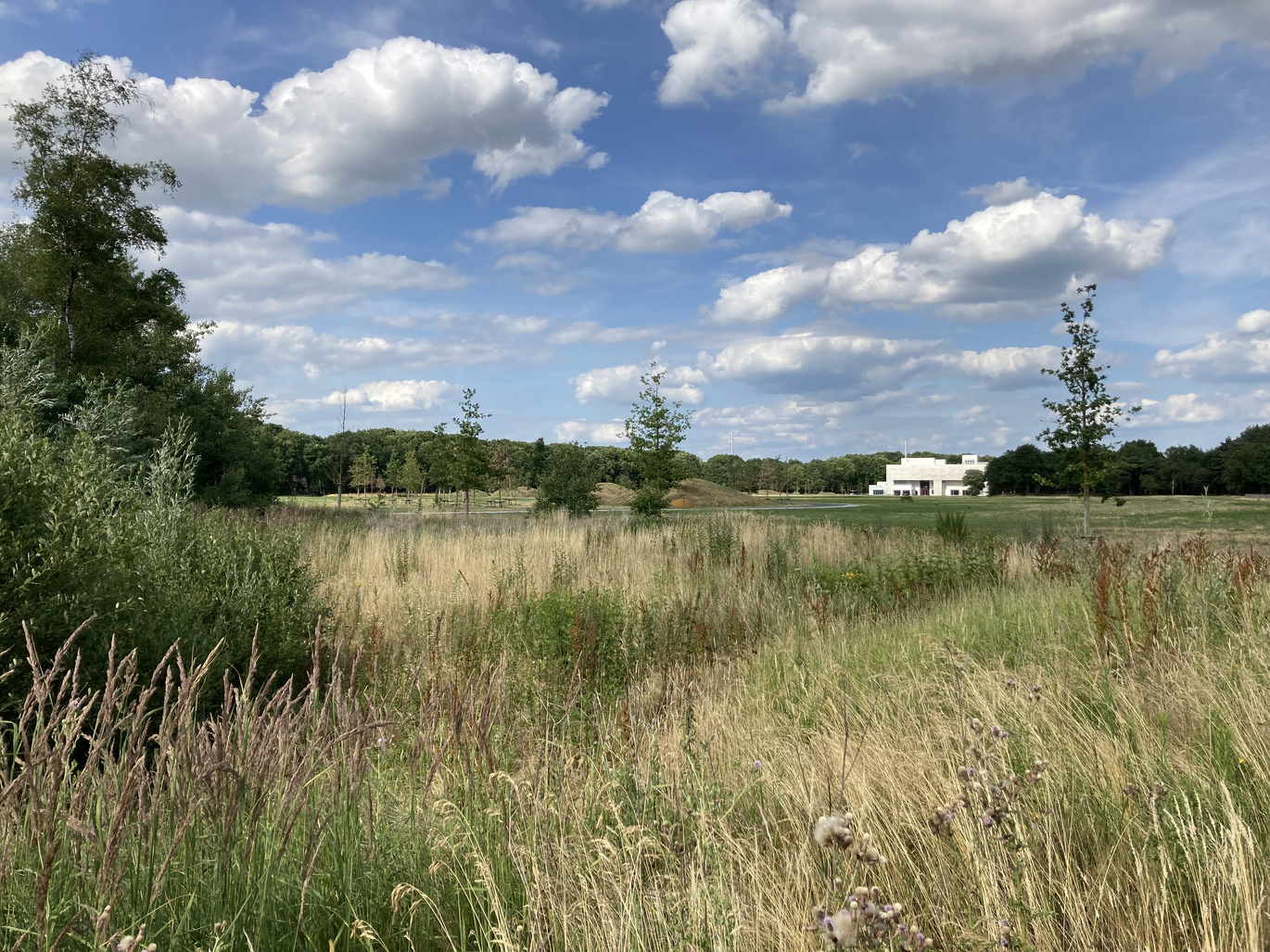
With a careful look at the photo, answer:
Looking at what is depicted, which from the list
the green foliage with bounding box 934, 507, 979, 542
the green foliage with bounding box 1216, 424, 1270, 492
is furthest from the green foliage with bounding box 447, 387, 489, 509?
the green foliage with bounding box 1216, 424, 1270, 492

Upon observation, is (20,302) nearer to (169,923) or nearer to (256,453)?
(256,453)

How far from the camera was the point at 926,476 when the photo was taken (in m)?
110

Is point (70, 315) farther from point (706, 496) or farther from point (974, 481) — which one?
point (974, 481)

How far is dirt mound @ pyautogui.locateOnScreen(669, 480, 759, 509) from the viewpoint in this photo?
2054 inches

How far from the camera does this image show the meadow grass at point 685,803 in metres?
1.81

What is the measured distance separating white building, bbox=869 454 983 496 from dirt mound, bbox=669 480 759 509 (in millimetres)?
56016

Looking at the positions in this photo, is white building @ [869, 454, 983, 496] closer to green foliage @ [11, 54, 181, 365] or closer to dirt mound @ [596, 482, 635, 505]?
dirt mound @ [596, 482, 635, 505]

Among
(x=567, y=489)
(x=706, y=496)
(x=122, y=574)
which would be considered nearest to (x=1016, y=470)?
(x=706, y=496)

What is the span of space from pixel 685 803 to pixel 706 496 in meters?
53.8

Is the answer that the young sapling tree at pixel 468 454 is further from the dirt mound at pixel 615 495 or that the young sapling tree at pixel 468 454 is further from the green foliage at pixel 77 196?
the dirt mound at pixel 615 495

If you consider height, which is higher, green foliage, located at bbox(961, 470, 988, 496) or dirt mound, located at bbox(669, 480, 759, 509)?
green foliage, located at bbox(961, 470, 988, 496)

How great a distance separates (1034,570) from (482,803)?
29.6 feet

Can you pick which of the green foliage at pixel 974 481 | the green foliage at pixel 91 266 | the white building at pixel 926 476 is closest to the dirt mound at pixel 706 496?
the green foliage at pixel 91 266

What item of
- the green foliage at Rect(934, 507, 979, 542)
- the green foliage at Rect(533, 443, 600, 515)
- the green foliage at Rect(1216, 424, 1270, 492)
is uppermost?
the green foliage at Rect(1216, 424, 1270, 492)
